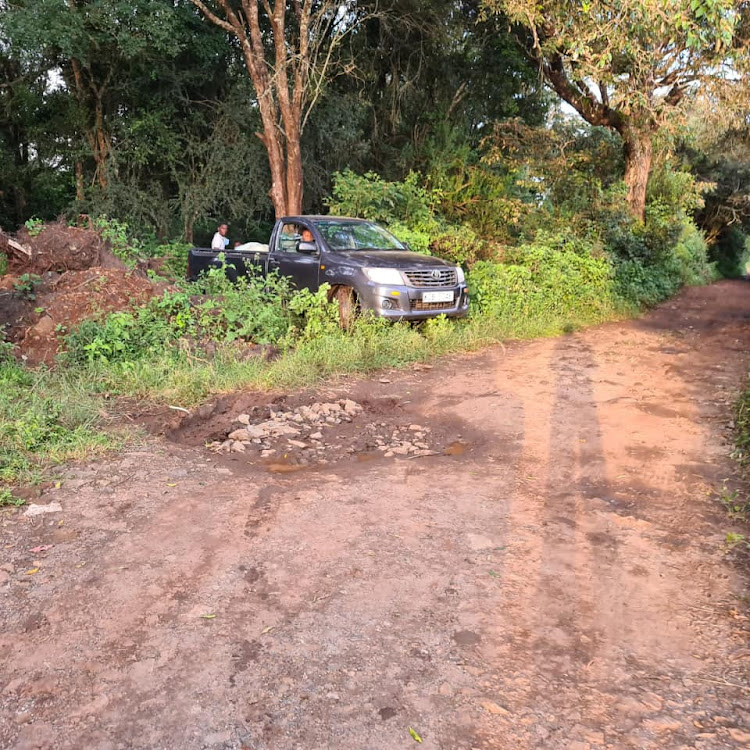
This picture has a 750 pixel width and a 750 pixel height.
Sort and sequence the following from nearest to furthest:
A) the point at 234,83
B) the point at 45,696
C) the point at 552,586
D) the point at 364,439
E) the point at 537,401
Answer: the point at 45,696 → the point at 552,586 → the point at 364,439 → the point at 537,401 → the point at 234,83

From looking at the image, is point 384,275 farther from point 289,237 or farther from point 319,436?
point 319,436

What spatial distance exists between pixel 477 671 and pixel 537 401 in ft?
16.0

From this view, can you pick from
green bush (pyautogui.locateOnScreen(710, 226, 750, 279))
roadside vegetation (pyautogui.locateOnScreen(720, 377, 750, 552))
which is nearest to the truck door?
roadside vegetation (pyautogui.locateOnScreen(720, 377, 750, 552))

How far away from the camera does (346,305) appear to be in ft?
32.3

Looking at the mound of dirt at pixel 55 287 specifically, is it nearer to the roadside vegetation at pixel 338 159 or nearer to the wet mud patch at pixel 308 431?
the roadside vegetation at pixel 338 159

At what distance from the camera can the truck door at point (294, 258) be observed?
10.1 metres

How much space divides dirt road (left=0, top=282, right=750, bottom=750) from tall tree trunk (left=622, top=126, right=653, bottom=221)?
42.5 ft

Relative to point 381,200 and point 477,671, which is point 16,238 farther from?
point 477,671

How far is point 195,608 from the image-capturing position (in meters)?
3.32

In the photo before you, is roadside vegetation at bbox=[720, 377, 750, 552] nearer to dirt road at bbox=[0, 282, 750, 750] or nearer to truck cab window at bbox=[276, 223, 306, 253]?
dirt road at bbox=[0, 282, 750, 750]

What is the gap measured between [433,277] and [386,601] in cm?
709

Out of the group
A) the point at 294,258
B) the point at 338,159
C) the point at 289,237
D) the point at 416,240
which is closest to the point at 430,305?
the point at 294,258

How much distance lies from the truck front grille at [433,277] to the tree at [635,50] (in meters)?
5.11

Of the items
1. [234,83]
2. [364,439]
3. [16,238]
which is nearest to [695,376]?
[364,439]
